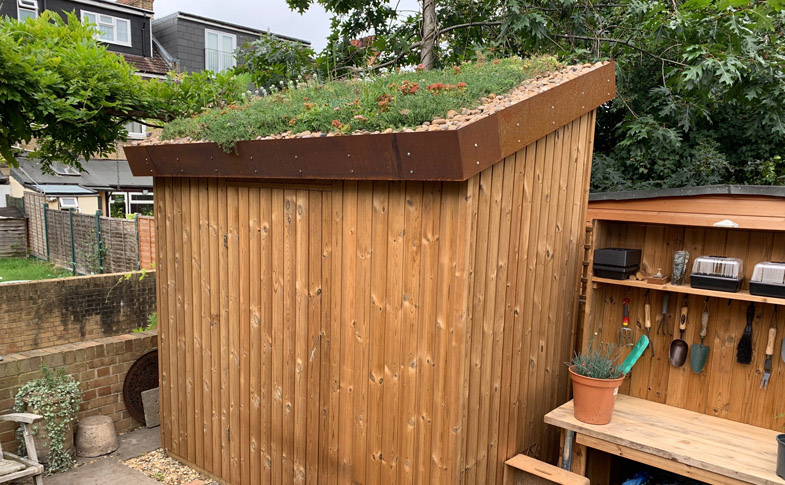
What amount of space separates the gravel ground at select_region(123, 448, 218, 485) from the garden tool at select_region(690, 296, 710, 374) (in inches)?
138

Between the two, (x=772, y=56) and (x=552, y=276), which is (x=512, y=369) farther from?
(x=772, y=56)

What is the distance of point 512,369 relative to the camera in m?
3.29

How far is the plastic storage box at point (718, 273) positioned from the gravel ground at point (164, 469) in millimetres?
3664

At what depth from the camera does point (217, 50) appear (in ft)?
65.3

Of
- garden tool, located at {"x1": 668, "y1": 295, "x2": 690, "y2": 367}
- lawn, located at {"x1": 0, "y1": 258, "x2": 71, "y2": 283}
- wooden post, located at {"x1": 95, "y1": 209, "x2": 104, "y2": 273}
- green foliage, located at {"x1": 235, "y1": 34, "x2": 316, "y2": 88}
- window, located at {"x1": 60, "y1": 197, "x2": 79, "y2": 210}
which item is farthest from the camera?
window, located at {"x1": 60, "y1": 197, "x2": 79, "y2": 210}

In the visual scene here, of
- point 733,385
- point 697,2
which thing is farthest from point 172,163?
point 697,2

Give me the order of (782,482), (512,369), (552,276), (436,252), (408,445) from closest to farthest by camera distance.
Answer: (782,482)
(436,252)
(408,445)
(512,369)
(552,276)

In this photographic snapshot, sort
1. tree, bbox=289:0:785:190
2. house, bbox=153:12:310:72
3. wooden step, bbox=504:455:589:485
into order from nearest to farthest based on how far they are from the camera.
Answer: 1. wooden step, bbox=504:455:589:485
2. tree, bbox=289:0:785:190
3. house, bbox=153:12:310:72

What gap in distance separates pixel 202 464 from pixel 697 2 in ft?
19.4

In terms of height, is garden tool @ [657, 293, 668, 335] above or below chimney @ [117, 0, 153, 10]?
below

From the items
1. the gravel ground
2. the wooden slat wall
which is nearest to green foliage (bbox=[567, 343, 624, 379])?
the wooden slat wall

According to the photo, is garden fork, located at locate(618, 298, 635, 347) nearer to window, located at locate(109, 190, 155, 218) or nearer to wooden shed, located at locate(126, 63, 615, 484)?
wooden shed, located at locate(126, 63, 615, 484)

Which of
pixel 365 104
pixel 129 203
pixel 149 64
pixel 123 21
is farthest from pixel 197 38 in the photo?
pixel 365 104

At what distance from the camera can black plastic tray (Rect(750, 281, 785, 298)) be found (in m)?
2.99
